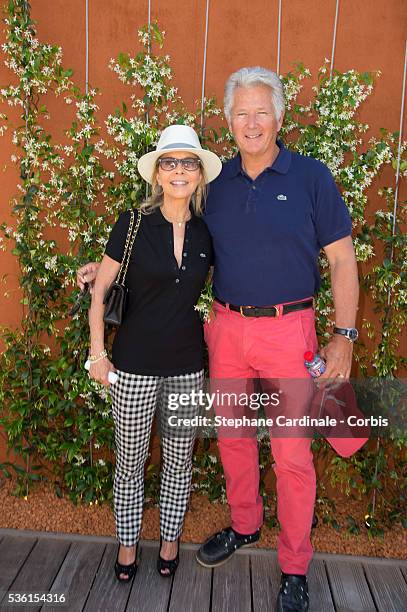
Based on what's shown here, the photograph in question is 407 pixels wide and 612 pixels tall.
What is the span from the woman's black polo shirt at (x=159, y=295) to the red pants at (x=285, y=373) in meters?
0.20

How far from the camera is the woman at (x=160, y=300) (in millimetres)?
2215

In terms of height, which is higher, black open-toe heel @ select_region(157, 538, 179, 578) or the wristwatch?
the wristwatch

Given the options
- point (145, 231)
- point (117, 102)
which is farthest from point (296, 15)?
point (145, 231)

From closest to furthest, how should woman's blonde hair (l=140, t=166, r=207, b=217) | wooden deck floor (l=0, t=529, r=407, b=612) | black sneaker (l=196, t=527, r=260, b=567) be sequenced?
woman's blonde hair (l=140, t=166, r=207, b=217)
wooden deck floor (l=0, t=529, r=407, b=612)
black sneaker (l=196, t=527, r=260, b=567)

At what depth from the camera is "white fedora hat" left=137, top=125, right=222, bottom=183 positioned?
221 cm

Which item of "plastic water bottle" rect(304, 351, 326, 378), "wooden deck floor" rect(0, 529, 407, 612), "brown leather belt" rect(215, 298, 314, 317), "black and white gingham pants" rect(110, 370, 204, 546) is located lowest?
"wooden deck floor" rect(0, 529, 407, 612)

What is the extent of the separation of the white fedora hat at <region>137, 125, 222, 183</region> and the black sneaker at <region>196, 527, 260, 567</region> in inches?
70.8

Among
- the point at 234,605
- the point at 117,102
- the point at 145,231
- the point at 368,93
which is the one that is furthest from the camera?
the point at 117,102

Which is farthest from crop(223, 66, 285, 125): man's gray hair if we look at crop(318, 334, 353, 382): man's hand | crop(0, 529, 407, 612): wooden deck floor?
crop(0, 529, 407, 612): wooden deck floor

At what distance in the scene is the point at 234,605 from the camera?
7.95 ft

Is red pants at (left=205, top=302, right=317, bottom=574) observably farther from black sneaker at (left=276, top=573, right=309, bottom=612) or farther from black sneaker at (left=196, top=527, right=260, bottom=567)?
black sneaker at (left=196, top=527, right=260, bottom=567)

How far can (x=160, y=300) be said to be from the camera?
2254mm

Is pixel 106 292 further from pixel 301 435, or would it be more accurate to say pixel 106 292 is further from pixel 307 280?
pixel 301 435

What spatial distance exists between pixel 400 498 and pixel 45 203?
8.51ft
